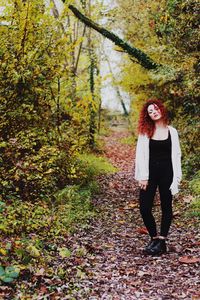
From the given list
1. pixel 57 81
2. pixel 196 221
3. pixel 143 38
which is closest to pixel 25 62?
pixel 57 81

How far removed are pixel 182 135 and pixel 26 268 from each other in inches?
314

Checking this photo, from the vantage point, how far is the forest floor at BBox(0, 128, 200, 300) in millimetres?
4461

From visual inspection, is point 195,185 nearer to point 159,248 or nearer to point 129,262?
point 159,248

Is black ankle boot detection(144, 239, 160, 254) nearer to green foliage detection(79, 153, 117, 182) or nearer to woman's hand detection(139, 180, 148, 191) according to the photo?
woman's hand detection(139, 180, 148, 191)

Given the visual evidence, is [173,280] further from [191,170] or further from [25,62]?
[191,170]

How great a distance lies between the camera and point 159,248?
231 inches

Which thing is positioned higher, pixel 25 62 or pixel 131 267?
pixel 25 62

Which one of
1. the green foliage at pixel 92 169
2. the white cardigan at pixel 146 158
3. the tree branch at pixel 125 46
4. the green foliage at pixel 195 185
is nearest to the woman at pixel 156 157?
the white cardigan at pixel 146 158

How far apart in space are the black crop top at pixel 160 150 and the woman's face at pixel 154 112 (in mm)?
292

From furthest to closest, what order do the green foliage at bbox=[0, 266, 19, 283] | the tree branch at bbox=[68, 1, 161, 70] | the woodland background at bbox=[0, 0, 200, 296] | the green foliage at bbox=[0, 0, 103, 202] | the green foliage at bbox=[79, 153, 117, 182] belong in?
the tree branch at bbox=[68, 1, 161, 70] < the green foliage at bbox=[79, 153, 117, 182] < the green foliage at bbox=[0, 0, 103, 202] < the woodland background at bbox=[0, 0, 200, 296] < the green foliage at bbox=[0, 266, 19, 283]

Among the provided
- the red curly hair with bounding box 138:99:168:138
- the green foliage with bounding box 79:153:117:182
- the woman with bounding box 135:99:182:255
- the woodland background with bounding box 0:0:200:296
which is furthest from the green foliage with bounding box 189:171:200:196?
the red curly hair with bounding box 138:99:168:138

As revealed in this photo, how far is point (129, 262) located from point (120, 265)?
0.18 m

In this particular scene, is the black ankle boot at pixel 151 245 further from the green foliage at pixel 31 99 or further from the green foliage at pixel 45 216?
the green foliage at pixel 31 99

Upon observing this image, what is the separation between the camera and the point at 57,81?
344 inches
